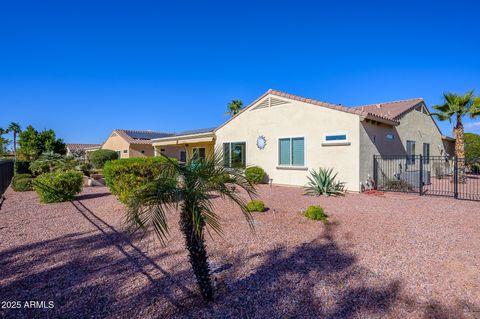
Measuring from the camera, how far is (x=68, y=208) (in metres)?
9.04

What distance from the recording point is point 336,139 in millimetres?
12219

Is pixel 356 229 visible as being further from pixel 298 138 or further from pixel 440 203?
pixel 298 138

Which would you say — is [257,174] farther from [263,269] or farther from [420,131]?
[420,131]

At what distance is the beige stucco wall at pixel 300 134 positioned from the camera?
11.8m

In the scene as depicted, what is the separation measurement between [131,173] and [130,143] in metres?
19.6

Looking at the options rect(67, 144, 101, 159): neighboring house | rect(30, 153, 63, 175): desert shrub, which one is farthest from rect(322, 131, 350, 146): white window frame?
rect(67, 144, 101, 159): neighboring house

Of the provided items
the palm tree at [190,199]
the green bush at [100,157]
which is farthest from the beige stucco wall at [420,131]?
the green bush at [100,157]

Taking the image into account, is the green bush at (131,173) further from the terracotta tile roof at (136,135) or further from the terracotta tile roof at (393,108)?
the terracotta tile roof at (136,135)

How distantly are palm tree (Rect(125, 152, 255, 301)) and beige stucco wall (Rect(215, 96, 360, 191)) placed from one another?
7.33 m

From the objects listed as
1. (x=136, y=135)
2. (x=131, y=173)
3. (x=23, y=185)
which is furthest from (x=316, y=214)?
(x=136, y=135)

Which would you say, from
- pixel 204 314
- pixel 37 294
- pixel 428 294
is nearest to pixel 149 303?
pixel 204 314

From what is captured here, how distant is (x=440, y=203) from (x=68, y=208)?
1288cm

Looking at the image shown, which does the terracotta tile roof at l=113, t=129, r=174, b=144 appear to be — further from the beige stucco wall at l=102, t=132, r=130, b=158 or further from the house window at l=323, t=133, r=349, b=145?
the house window at l=323, t=133, r=349, b=145

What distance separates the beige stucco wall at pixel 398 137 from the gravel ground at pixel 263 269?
4.94m
